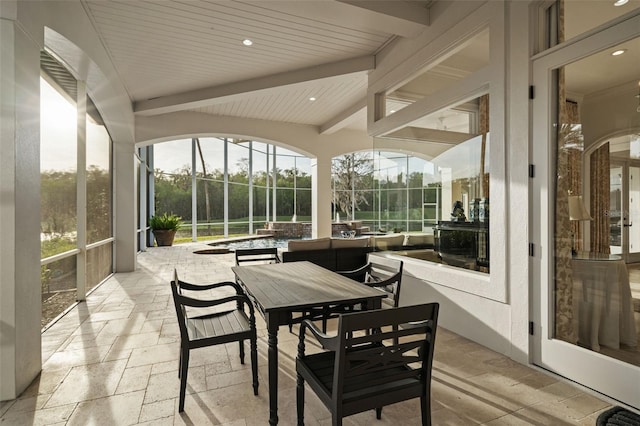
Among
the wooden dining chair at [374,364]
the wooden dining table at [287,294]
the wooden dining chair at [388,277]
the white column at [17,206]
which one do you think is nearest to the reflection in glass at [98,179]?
the white column at [17,206]

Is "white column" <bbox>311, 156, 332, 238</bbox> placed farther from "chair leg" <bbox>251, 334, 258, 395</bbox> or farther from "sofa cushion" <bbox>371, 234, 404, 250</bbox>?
"chair leg" <bbox>251, 334, 258, 395</bbox>

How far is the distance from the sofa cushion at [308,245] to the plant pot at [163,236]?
7227 mm

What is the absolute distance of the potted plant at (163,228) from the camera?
1070 cm

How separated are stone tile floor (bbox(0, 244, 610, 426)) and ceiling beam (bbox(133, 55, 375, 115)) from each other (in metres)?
3.78

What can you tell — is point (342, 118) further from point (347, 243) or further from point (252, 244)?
point (252, 244)

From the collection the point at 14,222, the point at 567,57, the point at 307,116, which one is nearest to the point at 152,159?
the point at 307,116

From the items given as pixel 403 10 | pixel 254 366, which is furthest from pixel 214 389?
pixel 403 10

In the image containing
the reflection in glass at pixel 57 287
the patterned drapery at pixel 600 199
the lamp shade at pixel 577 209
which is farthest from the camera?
the reflection in glass at pixel 57 287

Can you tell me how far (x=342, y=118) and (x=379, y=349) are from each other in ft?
22.0

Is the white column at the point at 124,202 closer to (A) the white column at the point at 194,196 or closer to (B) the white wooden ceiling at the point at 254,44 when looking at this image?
(B) the white wooden ceiling at the point at 254,44

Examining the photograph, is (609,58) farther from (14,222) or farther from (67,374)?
(67,374)

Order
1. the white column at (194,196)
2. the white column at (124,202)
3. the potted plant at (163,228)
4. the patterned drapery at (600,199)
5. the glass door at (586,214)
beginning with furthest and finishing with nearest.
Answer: the white column at (194,196) → the potted plant at (163,228) → the white column at (124,202) → the patterned drapery at (600,199) → the glass door at (586,214)

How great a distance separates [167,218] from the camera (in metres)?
11.0

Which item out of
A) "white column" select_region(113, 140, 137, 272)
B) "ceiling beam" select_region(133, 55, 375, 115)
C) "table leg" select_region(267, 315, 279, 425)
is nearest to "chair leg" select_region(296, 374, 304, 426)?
"table leg" select_region(267, 315, 279, 425)
